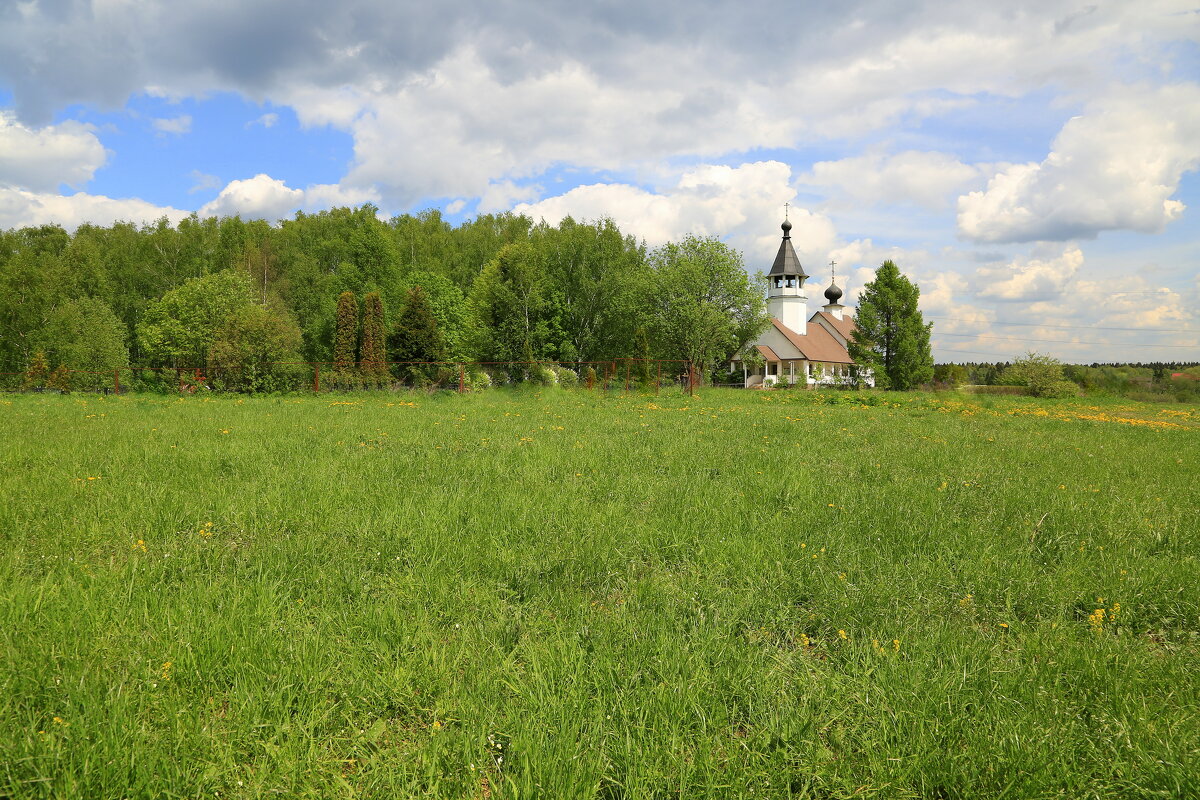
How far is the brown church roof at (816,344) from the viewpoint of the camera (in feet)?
189

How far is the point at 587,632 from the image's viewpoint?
10.2 ft

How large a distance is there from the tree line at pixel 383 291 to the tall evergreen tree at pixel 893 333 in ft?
25.1

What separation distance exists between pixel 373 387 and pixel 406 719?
21070mm

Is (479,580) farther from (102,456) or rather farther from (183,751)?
(102,456)

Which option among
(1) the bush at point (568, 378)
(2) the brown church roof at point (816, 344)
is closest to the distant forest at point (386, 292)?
(2) the brown church roof at point (816, 344)

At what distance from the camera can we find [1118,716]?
255 cm

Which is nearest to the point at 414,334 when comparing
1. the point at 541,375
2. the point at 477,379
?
the point at 477,379

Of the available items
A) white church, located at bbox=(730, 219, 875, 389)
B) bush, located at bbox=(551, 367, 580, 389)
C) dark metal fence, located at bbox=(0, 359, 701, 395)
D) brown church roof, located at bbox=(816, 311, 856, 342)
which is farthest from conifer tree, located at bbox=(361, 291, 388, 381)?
brown church roof, located at bbox=(816, 311, 856, 342)

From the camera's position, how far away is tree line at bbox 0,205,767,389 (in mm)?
41062

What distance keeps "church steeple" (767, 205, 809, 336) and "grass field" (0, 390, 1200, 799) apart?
5476cm

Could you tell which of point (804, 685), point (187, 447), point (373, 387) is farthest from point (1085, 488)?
point (373, 387)

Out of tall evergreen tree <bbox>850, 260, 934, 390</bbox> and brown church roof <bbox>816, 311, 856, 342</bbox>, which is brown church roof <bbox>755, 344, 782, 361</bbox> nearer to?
brown church roof <bbox>816, 311, 856, 342</bbox>

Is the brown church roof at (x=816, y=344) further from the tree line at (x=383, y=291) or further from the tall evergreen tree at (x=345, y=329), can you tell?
the tall evergreen tree at (x=345, y=329)

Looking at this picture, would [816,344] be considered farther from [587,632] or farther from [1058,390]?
[587,632]
